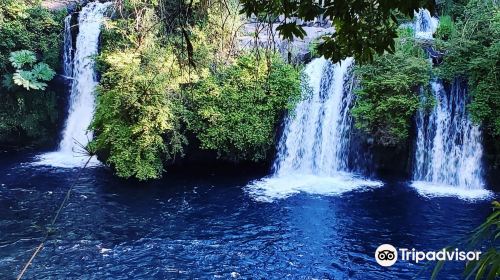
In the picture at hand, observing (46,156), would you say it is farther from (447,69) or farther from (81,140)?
(447,69)

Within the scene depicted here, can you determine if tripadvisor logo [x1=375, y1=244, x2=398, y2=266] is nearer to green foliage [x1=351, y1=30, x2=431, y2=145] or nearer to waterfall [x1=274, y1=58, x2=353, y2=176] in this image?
green foliage [x1=351, y1=30, x2=431, y2=145]

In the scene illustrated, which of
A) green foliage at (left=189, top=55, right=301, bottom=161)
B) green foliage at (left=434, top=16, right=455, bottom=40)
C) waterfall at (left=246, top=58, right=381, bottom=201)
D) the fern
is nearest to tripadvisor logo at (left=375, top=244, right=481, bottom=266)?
waterfall at (left=246, top=58, right=381, bottom=201)

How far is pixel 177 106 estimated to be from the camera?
12.4 metres

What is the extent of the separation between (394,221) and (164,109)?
6240 millimetres

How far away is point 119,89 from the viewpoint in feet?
38.8

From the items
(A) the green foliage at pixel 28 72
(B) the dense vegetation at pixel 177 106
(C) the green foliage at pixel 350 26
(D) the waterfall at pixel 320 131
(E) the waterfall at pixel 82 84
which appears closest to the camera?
(C) the green foliage at pixel 350 26

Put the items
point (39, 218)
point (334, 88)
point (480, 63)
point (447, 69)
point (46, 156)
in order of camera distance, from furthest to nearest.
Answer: point (46, 156) < point (334, 88) < point (447, 69) < point (480, 63) < point (39, 218)

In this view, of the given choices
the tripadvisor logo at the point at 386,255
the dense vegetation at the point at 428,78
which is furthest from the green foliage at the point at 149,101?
the tripadvisor logo at the point at 386,255

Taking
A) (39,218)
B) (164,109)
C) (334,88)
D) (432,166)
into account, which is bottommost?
(39,218)

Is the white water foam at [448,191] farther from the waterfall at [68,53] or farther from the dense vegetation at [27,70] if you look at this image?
the dense vegetation at [27,70]

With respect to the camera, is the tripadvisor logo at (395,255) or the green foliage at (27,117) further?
the green foliage at (27,117)

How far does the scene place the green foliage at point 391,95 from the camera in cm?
1212

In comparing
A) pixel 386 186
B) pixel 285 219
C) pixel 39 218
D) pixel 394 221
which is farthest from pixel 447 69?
pixel 39 218

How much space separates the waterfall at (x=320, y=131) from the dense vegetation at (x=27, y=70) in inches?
332
